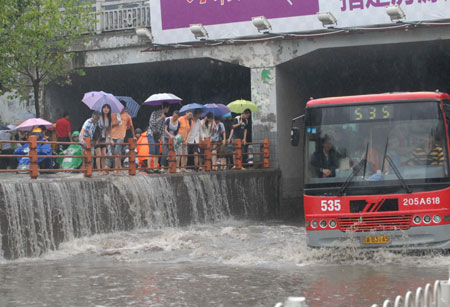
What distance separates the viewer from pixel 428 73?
1235 inches

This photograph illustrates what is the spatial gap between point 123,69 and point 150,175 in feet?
40.8

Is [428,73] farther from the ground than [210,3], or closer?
closer

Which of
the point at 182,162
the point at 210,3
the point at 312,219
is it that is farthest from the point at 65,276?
the point at 210,3

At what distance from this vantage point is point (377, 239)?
532 inches

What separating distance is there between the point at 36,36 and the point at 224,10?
5767mm

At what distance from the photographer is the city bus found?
13.4 m

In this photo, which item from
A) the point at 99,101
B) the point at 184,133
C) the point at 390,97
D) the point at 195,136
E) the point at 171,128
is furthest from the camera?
the point at 195,136

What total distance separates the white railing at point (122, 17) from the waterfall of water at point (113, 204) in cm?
694

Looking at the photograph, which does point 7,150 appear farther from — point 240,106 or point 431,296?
point 431,296

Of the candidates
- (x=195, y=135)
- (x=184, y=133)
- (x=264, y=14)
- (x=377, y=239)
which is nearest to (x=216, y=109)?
(x=195, y=135)

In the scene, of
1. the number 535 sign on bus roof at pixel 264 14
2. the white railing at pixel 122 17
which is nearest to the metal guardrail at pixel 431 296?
the number 535 sign on bus roof at pixel 264 14

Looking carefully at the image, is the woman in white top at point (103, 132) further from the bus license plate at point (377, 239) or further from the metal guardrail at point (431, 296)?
the metal guardrail at point (431, 296)

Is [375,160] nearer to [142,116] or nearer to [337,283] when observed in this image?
[337,283]

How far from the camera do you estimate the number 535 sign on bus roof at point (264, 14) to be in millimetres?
23938
